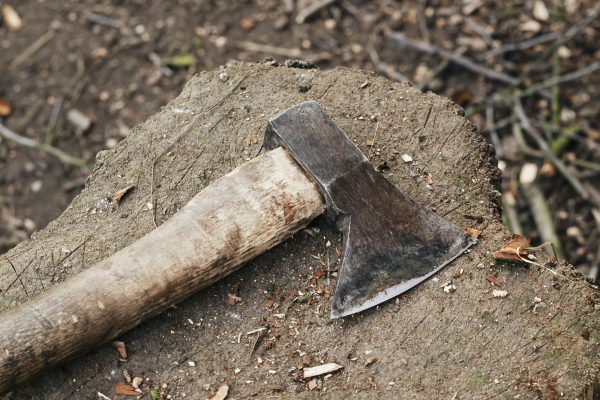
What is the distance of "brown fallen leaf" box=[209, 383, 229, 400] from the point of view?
2.22m

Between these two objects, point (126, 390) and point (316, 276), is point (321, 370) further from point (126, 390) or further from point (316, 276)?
point (126, 390)

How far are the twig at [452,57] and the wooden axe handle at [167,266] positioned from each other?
2.62m

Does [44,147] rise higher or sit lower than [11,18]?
lower

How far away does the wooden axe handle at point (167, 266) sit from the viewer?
2.10 metres

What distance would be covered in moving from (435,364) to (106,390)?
1.09 meters

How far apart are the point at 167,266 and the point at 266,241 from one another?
356 millimetres

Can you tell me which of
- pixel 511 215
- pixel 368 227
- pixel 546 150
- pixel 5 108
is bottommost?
pixel 511 215

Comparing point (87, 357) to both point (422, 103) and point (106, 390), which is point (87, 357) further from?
point (422, 103)

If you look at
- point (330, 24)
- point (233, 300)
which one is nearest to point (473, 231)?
point (233, 300)

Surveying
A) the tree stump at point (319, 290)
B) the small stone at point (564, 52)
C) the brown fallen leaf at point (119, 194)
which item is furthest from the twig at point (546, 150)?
the brown fallen leaf at point (119, 194)

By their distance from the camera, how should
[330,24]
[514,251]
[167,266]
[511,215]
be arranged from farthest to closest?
[330,24]
[511,215]
[514,251]
[167,266]

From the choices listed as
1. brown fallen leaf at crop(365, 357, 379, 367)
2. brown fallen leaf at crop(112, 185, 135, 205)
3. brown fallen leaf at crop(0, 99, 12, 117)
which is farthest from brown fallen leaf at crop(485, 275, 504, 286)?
brown fallen leaf at crop(0, 99, 12, 117)

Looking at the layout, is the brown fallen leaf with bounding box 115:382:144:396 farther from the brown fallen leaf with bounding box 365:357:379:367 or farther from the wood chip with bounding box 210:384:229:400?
the brown fallen leaf with bounding box 365:357:379:367

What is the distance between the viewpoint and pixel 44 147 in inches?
182
